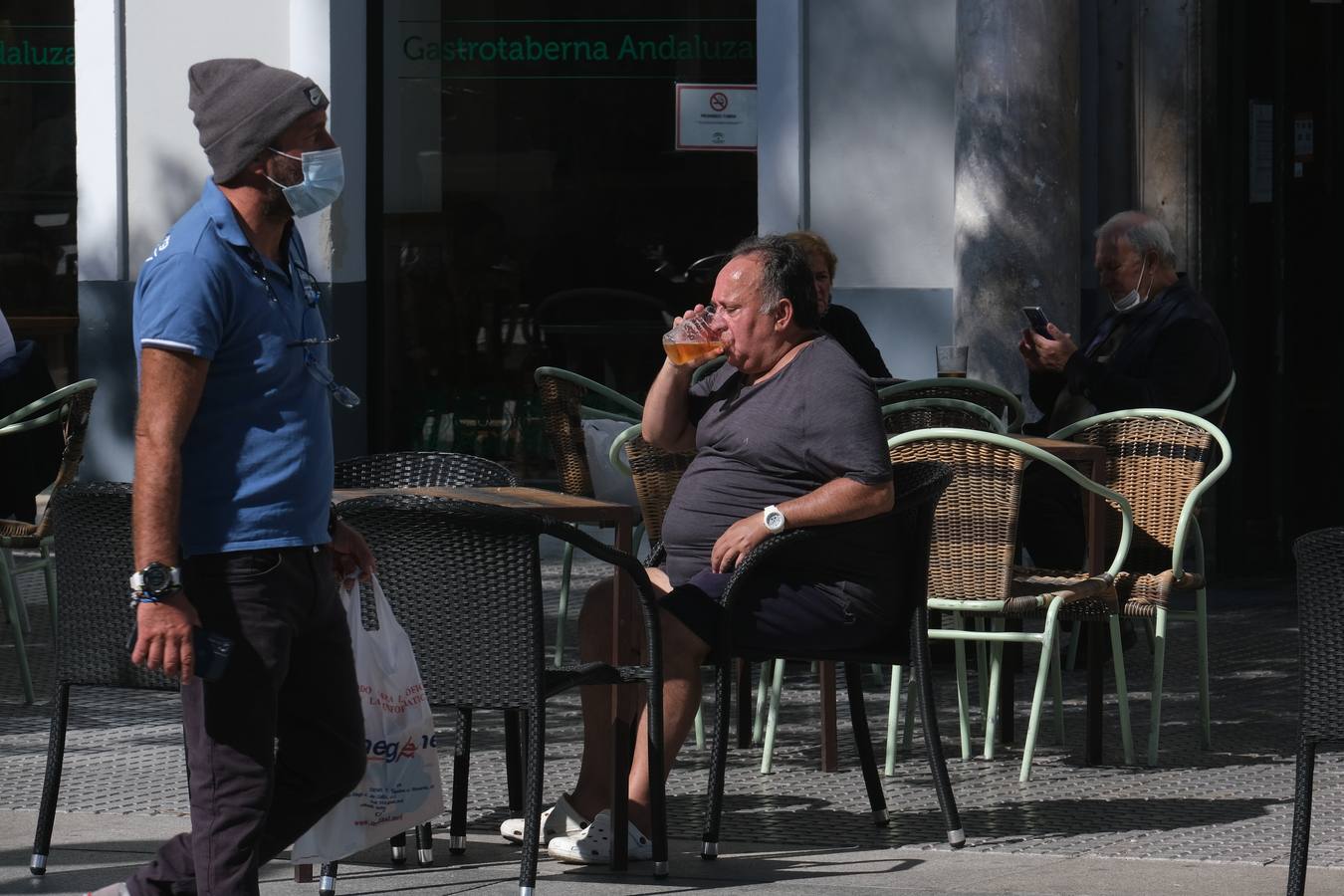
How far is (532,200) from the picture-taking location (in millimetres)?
10000

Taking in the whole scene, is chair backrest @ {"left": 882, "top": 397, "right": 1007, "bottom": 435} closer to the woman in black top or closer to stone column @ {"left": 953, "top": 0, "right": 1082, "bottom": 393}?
the woman in black top

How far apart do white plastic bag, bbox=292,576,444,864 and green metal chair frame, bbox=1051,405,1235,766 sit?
92.3 inches

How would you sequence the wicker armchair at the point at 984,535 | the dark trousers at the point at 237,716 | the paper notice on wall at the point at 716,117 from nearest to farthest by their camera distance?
the dark trousers at the point at 237,716, the wicker armchair at the point at 984,535, the paper notice on wall at the point at 716,117

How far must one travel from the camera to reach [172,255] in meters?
3.59

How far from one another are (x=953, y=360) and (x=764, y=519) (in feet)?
8.46

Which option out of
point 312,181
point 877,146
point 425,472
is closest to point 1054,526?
point 425,472

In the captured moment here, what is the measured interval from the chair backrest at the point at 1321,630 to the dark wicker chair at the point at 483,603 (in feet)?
4.57

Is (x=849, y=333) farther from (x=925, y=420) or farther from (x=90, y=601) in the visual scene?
(x=90, y=601)

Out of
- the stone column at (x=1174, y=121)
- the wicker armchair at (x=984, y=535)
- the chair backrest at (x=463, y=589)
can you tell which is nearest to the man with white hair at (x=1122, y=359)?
the wicker armchair at (x=984, y=535)

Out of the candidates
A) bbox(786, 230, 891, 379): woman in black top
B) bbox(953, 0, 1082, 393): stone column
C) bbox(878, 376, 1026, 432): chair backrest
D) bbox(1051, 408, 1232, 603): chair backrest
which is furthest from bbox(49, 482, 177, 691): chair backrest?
bbox(953, 0, 1082, 393): stone column

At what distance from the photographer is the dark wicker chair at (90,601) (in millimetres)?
4695

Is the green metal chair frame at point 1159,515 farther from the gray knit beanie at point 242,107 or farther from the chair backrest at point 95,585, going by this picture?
the gray knit beanie at point 242,107

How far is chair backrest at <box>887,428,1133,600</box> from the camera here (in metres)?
5.52

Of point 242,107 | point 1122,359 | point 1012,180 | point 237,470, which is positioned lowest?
point 237,470
